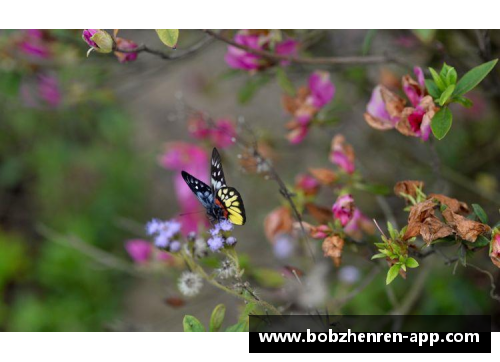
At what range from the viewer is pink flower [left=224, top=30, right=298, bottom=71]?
1.00 m

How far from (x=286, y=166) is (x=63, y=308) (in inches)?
40.3

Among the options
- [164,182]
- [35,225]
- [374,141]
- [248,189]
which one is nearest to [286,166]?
[248,189]

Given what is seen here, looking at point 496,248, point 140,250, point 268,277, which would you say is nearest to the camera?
point 496,248

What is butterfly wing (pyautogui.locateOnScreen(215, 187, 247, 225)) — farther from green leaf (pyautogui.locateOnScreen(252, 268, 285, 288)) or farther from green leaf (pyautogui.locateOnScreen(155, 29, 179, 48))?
green leaf (pyautogui.locateOnScreen(252, 268, 285, 288))

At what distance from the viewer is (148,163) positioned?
2391 mm

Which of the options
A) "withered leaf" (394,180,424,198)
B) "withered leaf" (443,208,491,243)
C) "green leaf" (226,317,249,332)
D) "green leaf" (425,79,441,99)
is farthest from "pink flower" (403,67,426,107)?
"green leaf" (226,317,249,332)

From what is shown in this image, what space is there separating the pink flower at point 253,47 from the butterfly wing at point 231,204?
36 cm

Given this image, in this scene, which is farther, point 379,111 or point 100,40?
point 379,111

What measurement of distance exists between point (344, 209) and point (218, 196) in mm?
225

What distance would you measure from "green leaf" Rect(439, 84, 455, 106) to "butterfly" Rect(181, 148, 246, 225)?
0.34 m

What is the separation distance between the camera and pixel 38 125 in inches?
89.7

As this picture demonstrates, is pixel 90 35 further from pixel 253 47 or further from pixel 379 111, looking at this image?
pixel 379 111

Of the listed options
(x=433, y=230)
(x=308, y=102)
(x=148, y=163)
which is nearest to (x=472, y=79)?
(x=433, y=230)

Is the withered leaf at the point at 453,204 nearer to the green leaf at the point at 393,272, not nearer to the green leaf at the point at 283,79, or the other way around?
the green leaf at the point at 393,272
